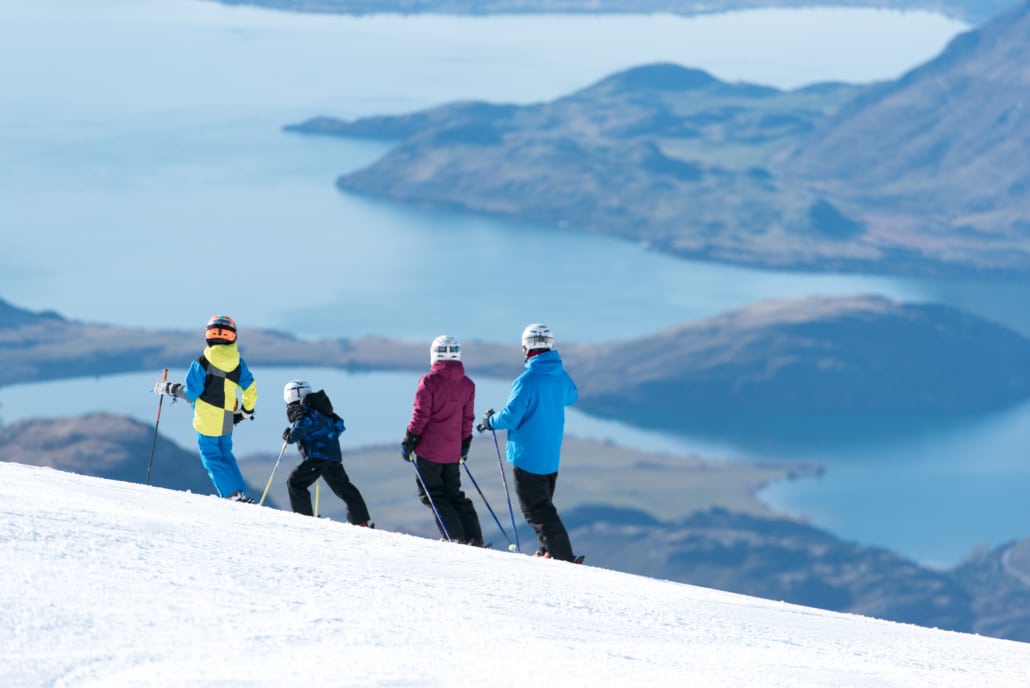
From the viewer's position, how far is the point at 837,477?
153500 millimetres

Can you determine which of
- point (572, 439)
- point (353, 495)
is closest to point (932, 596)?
point (572, 439)

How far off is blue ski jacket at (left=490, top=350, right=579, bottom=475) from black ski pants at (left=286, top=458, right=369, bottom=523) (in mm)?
1161

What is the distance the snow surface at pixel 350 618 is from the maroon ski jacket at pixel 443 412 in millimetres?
639

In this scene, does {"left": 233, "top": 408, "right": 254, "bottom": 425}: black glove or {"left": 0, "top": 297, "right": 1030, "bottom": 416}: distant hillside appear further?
{"left": 0, "top": 297, "right": 1030, "bottom": 416}: distant hillside

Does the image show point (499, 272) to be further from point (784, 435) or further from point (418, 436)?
point (418, 436)

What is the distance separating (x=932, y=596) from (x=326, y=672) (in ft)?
400

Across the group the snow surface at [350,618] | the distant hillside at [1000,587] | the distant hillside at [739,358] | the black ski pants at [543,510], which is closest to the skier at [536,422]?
the black ski pants at [543,510]

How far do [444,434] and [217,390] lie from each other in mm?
1583

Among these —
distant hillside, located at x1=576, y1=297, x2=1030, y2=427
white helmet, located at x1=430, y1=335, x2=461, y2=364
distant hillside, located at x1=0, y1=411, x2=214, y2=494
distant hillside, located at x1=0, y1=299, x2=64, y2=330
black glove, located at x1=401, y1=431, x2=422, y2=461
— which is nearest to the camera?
white helmet, located at x1=430, y1=335, x2=461, y2=364

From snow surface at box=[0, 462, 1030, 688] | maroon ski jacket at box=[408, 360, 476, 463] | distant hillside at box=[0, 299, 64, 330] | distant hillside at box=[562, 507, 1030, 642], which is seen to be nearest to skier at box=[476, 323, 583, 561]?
maroon ski jacket at box=[408, 360, 476, 463]

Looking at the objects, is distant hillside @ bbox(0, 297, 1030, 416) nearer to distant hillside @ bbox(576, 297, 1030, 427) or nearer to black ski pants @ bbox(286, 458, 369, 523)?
A: distant hillside @ bbox(576, 297, 1030, 427)

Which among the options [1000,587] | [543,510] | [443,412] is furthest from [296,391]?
[1000,587]

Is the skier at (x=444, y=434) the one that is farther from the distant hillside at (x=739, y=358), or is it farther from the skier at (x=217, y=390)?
the distant hillside at (x=739, y=358)

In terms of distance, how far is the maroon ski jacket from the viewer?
365 inches
